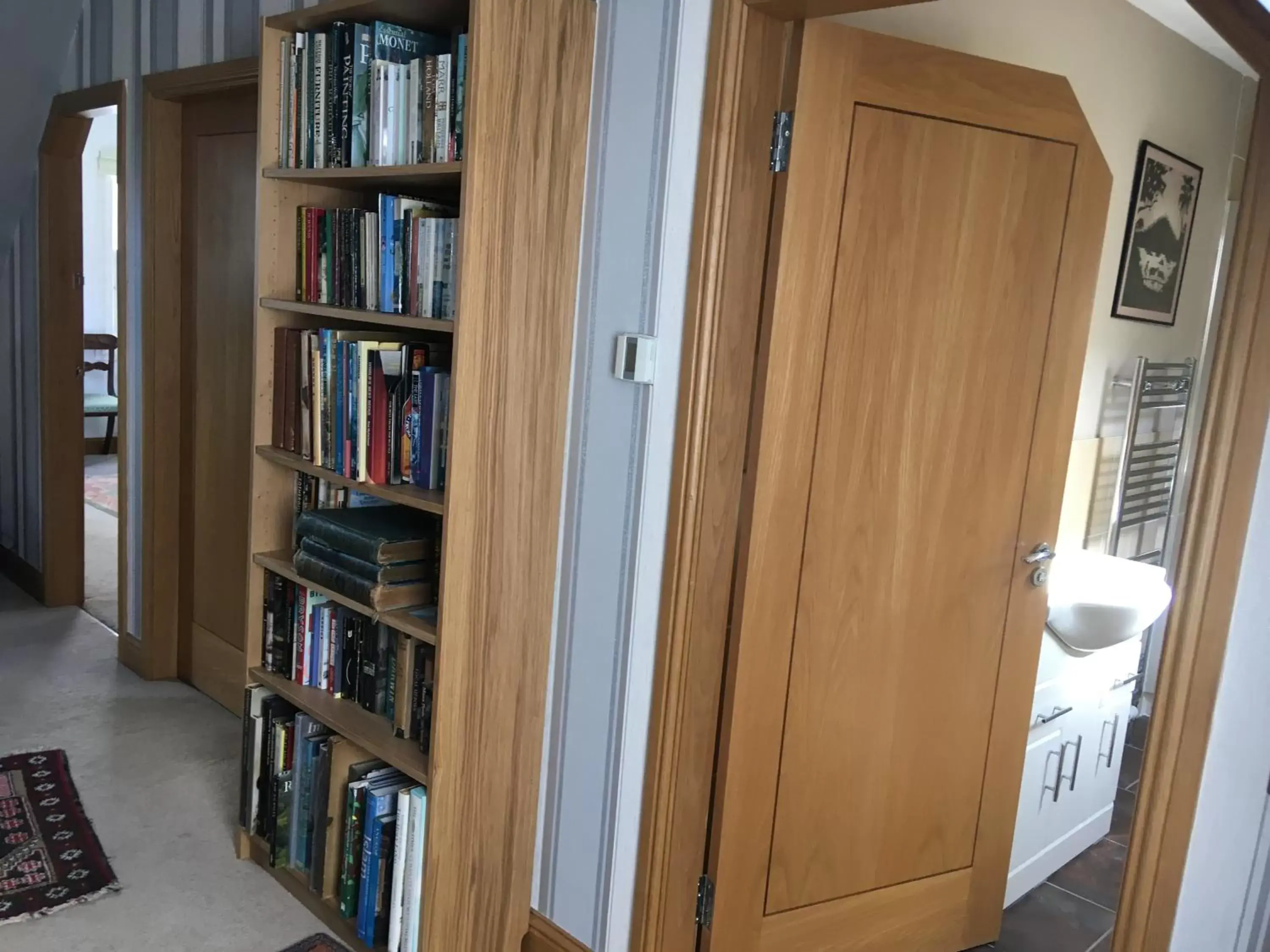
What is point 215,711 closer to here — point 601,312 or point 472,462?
point 472,462

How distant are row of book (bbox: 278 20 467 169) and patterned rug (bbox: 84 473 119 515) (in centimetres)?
405

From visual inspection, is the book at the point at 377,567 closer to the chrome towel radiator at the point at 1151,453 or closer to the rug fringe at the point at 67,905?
the rug fringe at the point at 67,905

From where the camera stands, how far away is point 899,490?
1.99m

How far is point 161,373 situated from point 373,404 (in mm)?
1613

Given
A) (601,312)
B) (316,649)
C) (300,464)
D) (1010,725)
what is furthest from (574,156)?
(1010,725)

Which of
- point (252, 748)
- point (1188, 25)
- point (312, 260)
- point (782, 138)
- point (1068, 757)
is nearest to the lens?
point (782, 138)

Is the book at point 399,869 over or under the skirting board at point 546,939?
over

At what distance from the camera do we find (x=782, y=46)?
1.69 m

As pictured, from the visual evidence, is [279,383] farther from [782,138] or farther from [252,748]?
[782,138]

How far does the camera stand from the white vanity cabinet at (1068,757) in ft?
8.10

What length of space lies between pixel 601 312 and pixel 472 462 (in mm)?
352

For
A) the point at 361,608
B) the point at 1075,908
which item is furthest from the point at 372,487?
the point at 1075,908

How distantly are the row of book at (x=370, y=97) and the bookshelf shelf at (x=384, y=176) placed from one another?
26 millimetres

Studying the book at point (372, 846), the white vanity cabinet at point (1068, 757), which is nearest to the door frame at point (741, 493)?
the book at point (372, 846)
